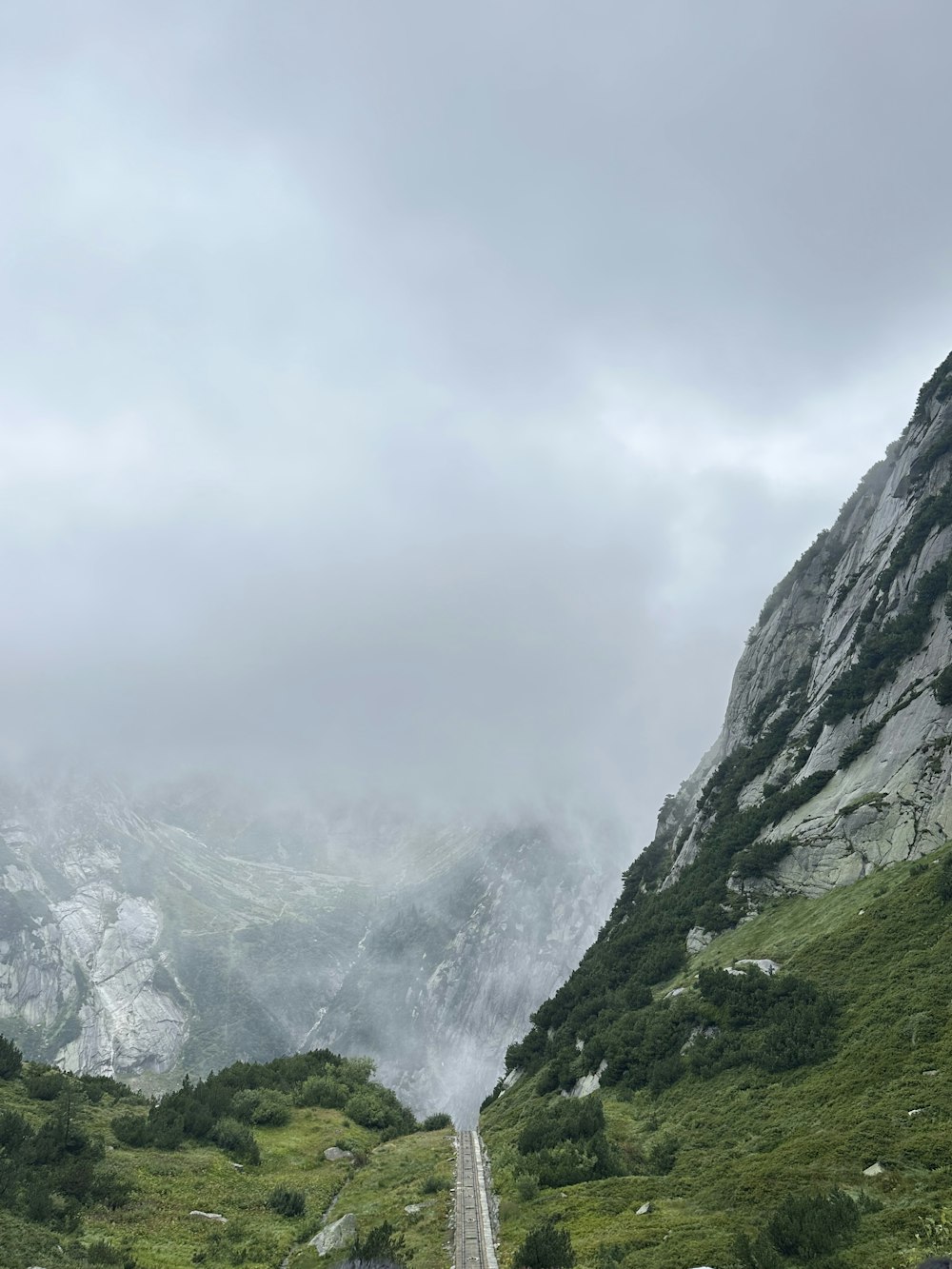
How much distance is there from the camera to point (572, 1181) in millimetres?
28828

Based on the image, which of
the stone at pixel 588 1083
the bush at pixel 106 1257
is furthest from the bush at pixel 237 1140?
the stone at pixel 588 1083

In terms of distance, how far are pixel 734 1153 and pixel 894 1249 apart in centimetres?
1185

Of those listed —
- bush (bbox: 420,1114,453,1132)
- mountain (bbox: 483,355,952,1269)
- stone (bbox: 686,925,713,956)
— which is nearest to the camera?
mountain (bbox: 483,355,952,1269)

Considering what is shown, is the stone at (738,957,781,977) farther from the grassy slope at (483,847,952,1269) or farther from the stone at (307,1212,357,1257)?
the stone at (307,1212,357,1257)

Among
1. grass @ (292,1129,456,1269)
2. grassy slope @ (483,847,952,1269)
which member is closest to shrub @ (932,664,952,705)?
grassy slope @ (483,847,952,1269)

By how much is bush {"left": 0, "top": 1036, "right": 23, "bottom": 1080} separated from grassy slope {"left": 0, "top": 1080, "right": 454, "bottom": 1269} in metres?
0.66

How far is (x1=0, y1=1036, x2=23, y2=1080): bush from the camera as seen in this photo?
37.2m

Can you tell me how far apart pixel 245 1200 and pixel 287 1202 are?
177 cm

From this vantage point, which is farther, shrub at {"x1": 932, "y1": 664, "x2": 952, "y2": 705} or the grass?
shrub at {"x1": 932, "y1": 664, "x2": 952, "y2": 705}

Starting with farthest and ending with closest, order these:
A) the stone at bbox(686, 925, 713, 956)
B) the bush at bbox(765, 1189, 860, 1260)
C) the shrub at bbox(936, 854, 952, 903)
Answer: the stone at bbox(686, 925, 713, 956)
the shrub at bbox(936, 854, 952, 903)
the bush at bbox(765, 1189, 860, 1260)

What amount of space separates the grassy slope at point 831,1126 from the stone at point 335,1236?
5690 millimetres

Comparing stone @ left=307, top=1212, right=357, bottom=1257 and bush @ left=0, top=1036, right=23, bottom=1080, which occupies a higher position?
bush @ left=0, top=1036, right=23, bottom=1080

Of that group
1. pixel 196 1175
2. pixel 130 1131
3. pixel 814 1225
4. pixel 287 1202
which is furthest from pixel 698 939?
pixel 814 1225

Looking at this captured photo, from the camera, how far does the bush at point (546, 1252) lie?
20609 mm
